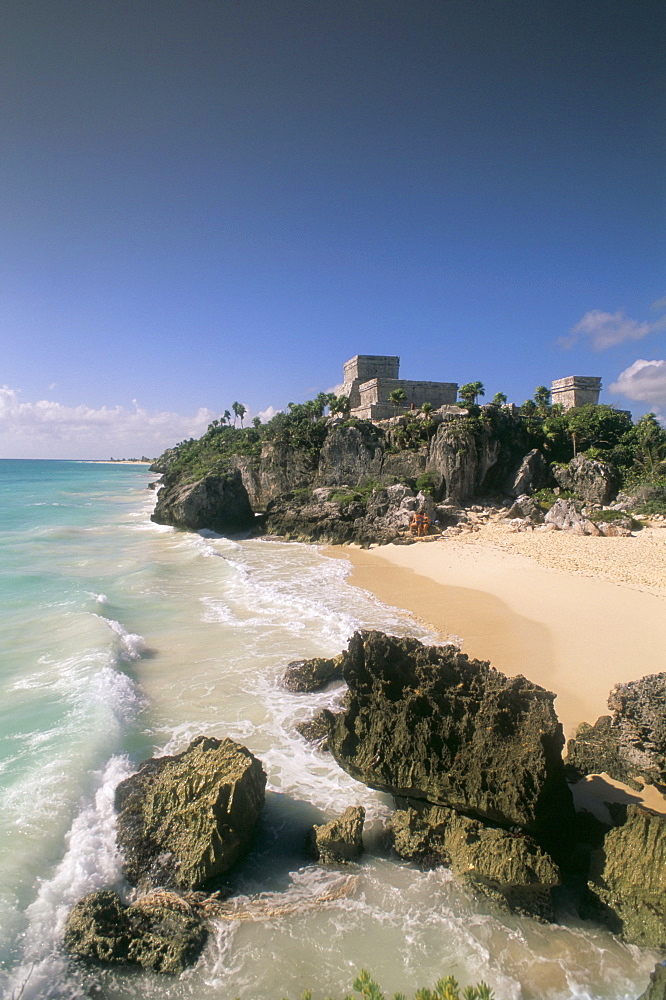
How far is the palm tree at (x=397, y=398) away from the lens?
126ft

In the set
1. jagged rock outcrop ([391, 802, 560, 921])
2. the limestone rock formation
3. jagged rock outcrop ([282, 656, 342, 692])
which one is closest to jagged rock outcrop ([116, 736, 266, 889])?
jagged rock outcrop ([391, 802, 560, 921])

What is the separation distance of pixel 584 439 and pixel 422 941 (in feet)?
119

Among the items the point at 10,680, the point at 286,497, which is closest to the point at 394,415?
the point at 286,497

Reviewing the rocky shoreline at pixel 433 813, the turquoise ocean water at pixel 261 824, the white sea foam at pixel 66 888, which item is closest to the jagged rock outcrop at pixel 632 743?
the rocky shoreline at pixel 433 813

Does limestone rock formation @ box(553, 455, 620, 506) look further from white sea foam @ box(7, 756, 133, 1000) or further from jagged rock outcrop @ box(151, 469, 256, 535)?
white sea foam @ box(7, 756, 133, 1000)

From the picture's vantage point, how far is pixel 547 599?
14.8 m

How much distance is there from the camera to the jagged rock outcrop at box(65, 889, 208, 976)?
15.3ft

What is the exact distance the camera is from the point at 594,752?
675cm

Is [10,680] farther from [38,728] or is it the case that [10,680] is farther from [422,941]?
[422,941]

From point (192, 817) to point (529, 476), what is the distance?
→ 105 ft

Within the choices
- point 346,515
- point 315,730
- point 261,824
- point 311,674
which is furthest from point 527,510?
point 261,824

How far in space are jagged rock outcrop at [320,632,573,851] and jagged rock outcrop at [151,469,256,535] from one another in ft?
88.4

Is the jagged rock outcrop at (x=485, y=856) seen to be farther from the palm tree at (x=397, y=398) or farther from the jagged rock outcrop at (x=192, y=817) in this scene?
the palm tree at (x=397, y=398)

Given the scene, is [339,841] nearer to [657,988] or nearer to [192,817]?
[192,817]
